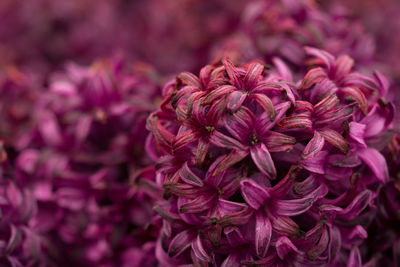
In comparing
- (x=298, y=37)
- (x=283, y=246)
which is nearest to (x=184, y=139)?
(x=283, y=246)

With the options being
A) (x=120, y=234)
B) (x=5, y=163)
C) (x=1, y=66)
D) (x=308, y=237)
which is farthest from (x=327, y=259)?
(x=1, y=66)

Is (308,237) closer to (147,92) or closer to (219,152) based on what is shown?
(219,152)

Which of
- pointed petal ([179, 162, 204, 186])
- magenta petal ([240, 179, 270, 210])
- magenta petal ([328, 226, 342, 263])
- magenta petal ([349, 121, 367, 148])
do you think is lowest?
magenta petal ([328, 226, 342, 263])

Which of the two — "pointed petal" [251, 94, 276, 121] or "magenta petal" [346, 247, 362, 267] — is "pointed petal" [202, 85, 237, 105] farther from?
"magenta petal" [346, 247, 362, 267]

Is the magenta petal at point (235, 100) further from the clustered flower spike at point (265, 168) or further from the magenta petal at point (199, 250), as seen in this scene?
the magenta petal at point (199, 250)

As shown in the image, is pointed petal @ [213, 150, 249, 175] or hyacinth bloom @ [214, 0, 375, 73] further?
hyacinth bloom @ [214, 0, 375, 73]

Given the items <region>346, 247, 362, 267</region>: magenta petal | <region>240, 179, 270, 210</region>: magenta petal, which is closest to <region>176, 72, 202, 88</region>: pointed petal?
<region>240, 179, 270, 210</region>: magenta petal
